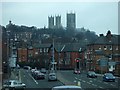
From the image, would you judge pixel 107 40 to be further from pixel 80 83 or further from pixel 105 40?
pixel 80 83

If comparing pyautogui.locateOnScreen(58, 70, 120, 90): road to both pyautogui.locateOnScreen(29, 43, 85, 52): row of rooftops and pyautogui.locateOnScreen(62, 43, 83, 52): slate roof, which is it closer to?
pyautogui.locateOnScreen(29, 43, 85, 52): row of rooftops

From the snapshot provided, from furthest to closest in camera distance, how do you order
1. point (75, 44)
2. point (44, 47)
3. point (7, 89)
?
point (44, 47) < point (75, 44) < point (7, 89)

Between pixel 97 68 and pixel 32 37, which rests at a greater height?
pixel 32 37

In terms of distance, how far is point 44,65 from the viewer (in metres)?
108

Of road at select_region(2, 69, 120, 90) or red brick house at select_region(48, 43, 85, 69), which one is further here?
red brick house at select_region(48, 43, 85, 69)

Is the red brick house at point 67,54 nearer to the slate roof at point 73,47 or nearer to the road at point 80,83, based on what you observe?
the slate roof at point 73,47

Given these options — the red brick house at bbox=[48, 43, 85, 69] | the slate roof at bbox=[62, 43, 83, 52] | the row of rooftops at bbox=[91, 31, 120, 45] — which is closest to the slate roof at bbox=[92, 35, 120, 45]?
the row of rooftops at bbox=[91, 31, 120, 45]

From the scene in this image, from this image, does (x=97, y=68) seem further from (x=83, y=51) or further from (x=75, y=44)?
(x=75, y=44)

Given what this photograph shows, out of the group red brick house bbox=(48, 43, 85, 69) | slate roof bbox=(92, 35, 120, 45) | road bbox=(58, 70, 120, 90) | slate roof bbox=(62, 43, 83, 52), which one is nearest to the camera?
road bbox=(58, 70, 120, 90)

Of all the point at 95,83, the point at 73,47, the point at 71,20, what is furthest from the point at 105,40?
the point at 71,20

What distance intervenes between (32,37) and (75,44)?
163 feet

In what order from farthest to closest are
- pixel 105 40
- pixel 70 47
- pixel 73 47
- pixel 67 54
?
pixel 70 47, pixel 67 54, pixel 73 47, pixel 105 40

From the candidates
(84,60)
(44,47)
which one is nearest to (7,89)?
(84,60)

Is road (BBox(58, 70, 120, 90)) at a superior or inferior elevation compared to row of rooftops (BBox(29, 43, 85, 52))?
inferior
